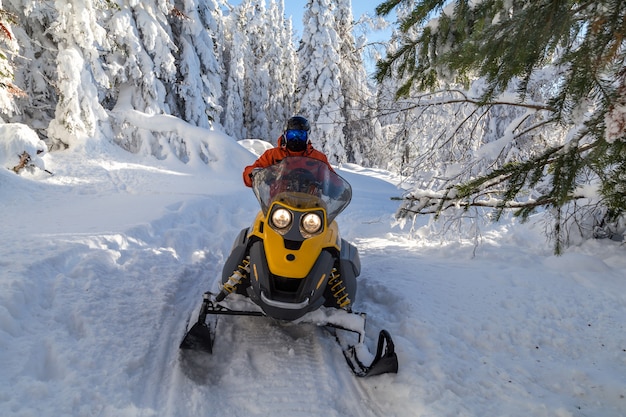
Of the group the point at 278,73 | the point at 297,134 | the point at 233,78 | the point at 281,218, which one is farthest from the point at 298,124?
the point at 278,73

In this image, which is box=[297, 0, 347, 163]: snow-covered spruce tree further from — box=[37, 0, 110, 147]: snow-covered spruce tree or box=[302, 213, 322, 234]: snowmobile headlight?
box=[302, 213, 322, 234]: snowmobile headlight

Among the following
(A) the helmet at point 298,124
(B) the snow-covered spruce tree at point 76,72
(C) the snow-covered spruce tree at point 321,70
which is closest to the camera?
(A) the helmet at point 298,124

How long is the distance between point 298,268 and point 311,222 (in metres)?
0.37

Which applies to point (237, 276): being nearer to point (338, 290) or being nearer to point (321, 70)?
point (338, 290)

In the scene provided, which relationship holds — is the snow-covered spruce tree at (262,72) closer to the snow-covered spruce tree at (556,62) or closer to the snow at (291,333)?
the snow at (291,333)

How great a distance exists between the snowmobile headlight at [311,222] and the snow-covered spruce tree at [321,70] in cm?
1770

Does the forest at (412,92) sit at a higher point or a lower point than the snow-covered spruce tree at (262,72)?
lower

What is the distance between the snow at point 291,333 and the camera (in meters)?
2.50

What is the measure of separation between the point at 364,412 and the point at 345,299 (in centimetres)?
96

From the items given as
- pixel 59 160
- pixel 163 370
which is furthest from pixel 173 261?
pixel 59 160

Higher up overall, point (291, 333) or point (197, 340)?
point (197, 340)

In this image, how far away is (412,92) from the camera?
3979 mm

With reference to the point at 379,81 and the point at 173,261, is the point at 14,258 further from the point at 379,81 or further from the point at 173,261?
the point at 379,81

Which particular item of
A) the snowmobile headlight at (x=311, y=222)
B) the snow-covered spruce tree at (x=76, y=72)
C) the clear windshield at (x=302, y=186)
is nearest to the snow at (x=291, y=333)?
the snowmobile headlight at (x=311, y=222)
